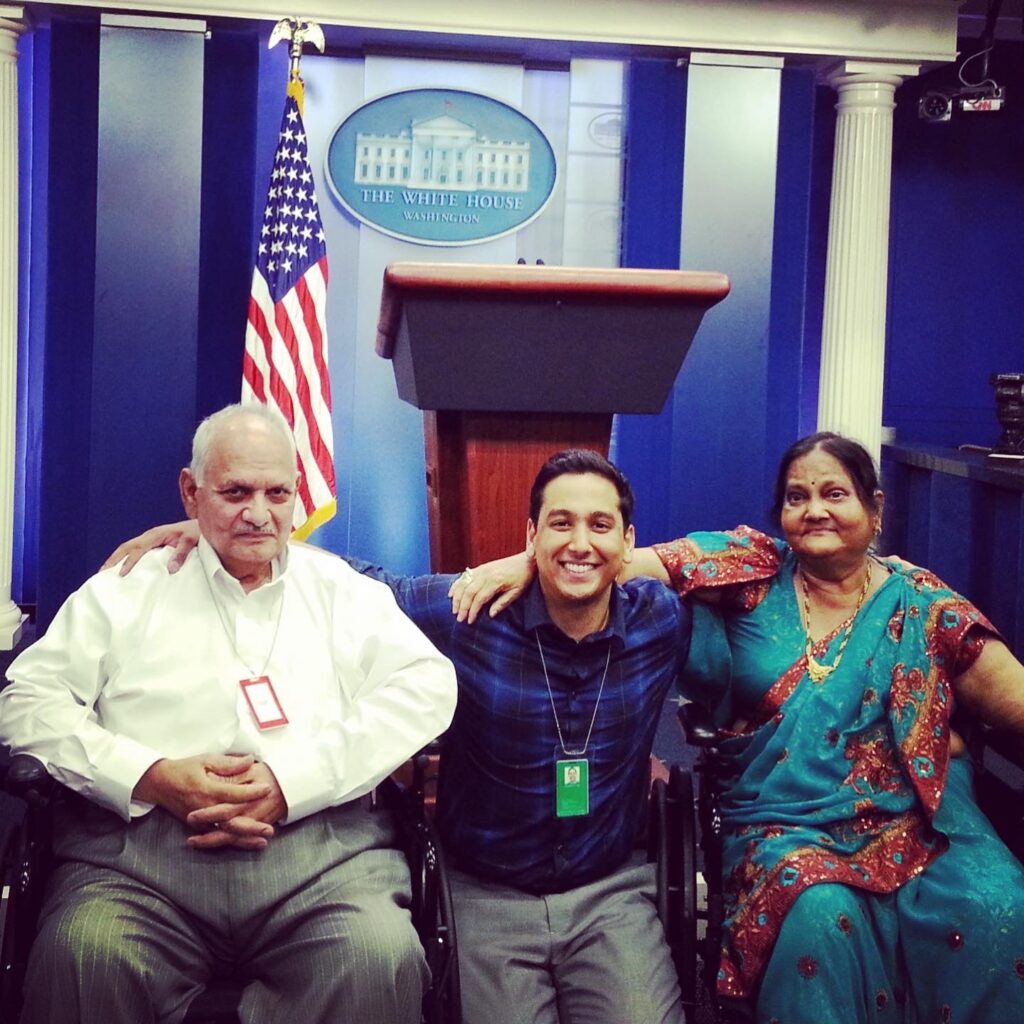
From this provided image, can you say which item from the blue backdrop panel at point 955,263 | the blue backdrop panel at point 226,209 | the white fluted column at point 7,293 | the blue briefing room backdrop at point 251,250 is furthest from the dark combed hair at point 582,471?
the blue backdrop panel at point 955,263

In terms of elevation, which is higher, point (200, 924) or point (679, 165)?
point (679, 165)

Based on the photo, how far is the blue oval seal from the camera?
502 cm

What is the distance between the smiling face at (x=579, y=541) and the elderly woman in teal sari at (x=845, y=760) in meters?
0.09

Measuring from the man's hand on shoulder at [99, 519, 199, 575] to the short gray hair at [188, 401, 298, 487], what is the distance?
0.11 metres

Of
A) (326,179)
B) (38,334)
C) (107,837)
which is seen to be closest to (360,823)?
(107,837)

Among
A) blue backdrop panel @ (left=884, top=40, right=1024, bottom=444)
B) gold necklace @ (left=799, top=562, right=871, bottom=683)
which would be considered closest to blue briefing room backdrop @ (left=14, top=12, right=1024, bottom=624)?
blue backdrop panel @ (left=884, top=40, right=1024, bottom=444)

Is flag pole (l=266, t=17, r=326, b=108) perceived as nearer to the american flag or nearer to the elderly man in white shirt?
the american flag

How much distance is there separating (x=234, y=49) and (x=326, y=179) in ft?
1.82

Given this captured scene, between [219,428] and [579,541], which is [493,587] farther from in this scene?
[219,428]

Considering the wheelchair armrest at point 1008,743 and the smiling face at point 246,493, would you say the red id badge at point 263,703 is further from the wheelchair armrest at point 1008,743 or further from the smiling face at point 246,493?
the wheelchair armrest at point 1008,743

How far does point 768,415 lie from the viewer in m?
5.43

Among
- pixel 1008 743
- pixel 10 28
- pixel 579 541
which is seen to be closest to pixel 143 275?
pixel 10 28

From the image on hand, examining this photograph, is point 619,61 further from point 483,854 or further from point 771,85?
point 483,854

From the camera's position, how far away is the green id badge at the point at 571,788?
2.19 meters
